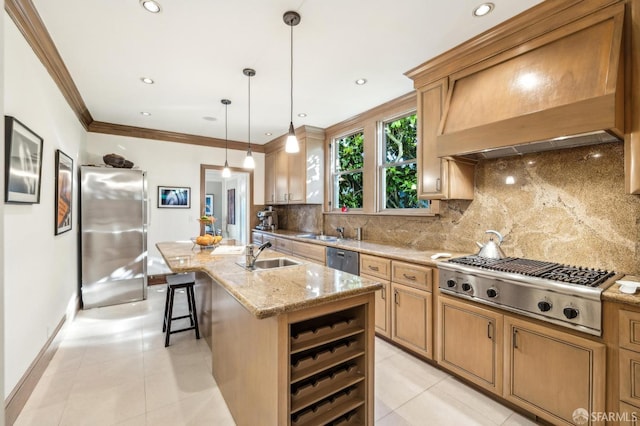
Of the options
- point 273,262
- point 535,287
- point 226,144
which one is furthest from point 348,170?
point 535,287

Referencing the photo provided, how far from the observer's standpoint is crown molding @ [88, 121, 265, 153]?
4.52 metres

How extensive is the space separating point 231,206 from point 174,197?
3.00 m

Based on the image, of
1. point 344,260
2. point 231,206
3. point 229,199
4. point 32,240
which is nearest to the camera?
point 32,240

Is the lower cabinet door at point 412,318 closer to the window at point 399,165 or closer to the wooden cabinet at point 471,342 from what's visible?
the wooden cabinet at point 471,342

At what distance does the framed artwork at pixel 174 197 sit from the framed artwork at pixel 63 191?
157 centimetres

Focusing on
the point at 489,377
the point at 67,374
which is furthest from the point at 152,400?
the point at 489,377

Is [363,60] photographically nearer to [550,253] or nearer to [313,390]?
[550,253]

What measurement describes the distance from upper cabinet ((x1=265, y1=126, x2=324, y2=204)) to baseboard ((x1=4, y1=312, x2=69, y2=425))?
330cm

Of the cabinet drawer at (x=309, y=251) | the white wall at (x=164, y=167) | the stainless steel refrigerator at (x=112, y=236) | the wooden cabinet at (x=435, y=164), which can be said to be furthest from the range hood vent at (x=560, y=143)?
the white wall at (x=164, y=167)

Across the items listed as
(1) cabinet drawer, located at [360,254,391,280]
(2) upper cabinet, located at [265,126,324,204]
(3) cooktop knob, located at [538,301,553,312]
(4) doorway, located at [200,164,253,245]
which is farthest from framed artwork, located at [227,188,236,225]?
(3) cooktop knob, located at [538,301,553,312]

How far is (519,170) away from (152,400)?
3.35 m

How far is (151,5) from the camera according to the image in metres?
1.93

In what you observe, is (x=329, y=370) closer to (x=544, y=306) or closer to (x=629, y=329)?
(x=544, y=306)

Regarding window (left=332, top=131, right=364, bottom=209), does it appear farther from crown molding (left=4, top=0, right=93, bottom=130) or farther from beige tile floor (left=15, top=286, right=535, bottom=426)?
crown molding (left=4, top=0, right=93, bottom=130)
